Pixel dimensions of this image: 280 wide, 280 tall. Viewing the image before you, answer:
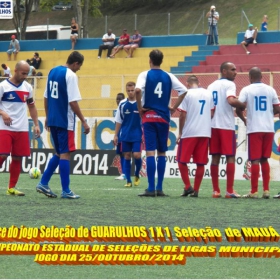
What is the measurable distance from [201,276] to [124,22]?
42244 mm

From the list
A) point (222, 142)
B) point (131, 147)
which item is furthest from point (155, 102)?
point (131, 147)

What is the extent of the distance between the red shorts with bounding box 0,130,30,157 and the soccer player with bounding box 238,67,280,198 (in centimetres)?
318

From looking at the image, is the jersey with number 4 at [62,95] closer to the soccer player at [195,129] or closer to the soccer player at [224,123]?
the soccer player at [195,129]

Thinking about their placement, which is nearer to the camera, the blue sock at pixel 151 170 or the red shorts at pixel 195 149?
the blue sock at pixel 151 170

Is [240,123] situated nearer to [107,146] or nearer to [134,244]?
[107,146]

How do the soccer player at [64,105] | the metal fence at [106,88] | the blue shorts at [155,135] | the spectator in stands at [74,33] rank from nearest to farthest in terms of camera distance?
1. the soccer player at [64,105]
2. the blue shorts at [155,135]
3. the metal fence at [106,88]
4. the spectator in stands at [74,33]

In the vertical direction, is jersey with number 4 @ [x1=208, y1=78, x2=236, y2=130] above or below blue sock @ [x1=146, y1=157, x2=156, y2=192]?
above

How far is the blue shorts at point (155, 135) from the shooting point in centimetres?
1423

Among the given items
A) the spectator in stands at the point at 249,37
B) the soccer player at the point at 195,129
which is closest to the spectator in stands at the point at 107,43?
the spectator in stands at the point at 249,37

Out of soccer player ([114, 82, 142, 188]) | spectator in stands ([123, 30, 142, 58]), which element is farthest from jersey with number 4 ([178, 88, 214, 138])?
spectator in stands ([123, 30, 142, 58])

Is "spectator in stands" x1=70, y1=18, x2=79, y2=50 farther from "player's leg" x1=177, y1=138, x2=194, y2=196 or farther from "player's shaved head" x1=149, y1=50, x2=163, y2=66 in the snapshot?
"player's shaved head" x1=149, y1=50, x2=163, y2=66

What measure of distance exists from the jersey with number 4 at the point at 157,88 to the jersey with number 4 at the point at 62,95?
121 centimetres

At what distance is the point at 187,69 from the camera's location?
37500mm

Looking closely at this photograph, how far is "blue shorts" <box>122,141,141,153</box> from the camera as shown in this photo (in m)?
18.7
